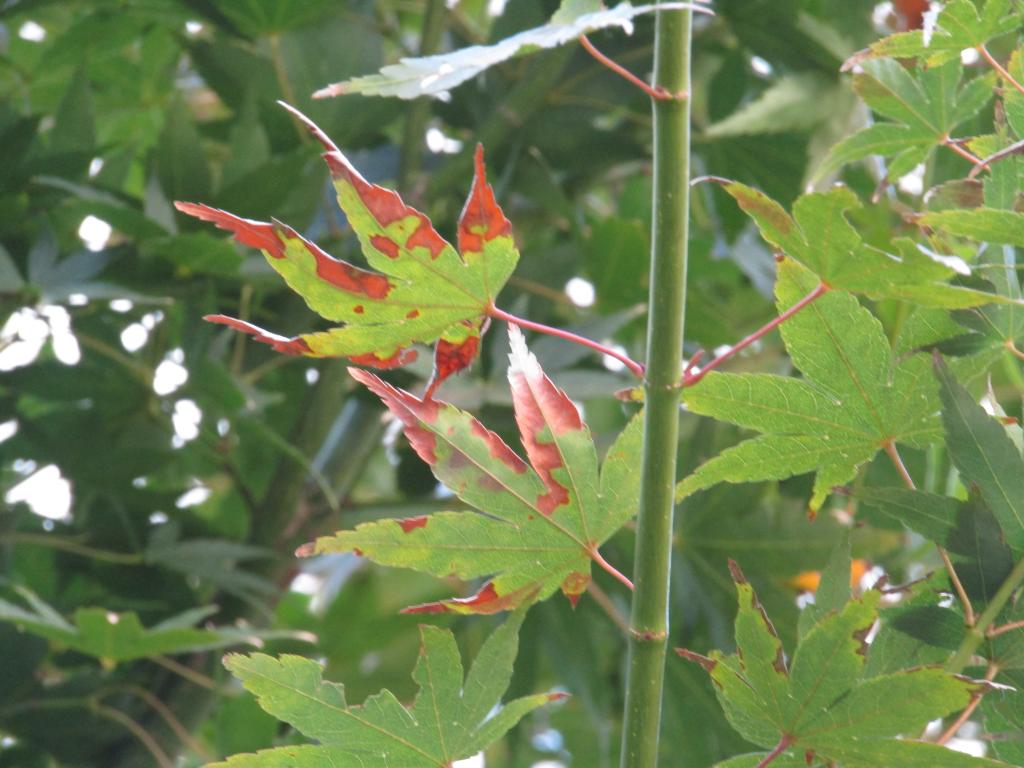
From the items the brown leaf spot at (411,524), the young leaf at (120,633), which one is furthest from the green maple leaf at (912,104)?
the young leaf at (120,633)

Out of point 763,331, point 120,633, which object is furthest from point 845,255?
point 120,633

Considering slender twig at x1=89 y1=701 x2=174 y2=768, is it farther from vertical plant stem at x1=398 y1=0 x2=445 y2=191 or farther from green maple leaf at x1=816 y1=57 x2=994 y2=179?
green maple leaf at x1=816 y1=57 x2=994 y2=179

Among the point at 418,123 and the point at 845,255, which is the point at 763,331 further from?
the point at 418,123

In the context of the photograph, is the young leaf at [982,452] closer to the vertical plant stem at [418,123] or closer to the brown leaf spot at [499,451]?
the brown leaf spot at [499,451]

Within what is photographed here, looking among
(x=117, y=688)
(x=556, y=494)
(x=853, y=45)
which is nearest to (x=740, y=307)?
(x=853, y=45)

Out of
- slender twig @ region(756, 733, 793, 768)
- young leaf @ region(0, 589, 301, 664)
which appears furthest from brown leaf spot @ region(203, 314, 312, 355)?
young leaf @ region(0, 589, 301, 664)

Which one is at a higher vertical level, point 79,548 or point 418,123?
point 418,123
